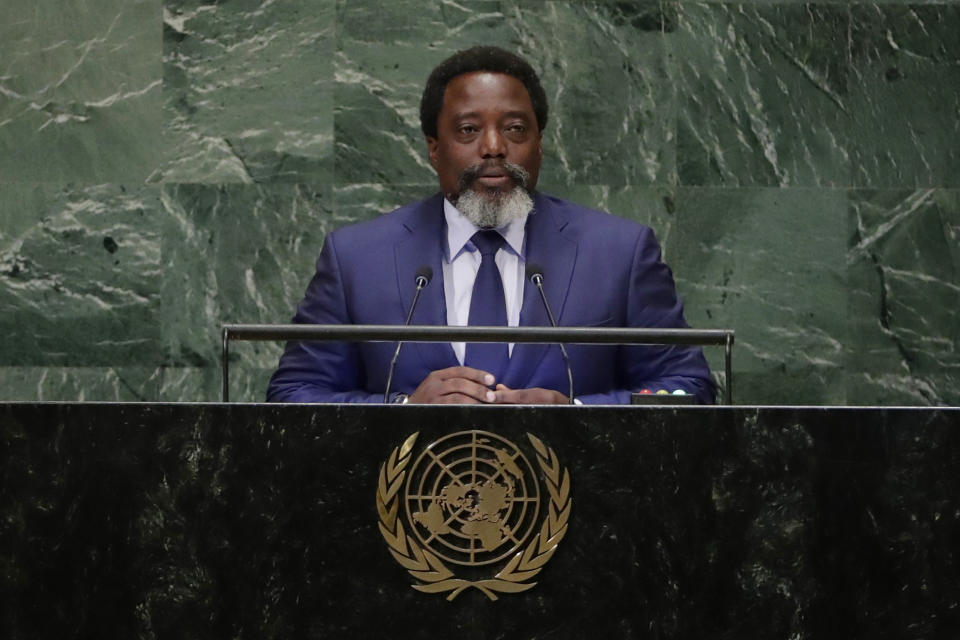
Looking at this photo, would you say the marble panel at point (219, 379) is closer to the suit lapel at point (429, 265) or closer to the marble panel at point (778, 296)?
the suit lapel at point (429, 265)

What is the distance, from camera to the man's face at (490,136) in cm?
400

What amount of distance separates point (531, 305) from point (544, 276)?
0.33 ft

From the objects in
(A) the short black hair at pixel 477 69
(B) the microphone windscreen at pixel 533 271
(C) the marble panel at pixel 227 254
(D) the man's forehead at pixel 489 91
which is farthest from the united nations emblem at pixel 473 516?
(C) the marble panel at pixel 227 254

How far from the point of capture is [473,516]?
2520mm

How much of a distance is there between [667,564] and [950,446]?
1.82ft

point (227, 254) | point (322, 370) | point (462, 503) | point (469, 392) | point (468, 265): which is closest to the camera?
point (462, 503)

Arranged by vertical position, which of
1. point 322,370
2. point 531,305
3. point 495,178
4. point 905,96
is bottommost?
point 322,370

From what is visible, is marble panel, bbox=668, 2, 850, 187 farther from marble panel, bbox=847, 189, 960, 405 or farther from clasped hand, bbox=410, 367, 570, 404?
clasped hand, bbox=410, 367, 570, 404

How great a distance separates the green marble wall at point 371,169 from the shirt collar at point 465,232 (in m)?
1.24

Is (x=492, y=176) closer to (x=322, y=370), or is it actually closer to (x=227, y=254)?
Result: (x=322, y=370)

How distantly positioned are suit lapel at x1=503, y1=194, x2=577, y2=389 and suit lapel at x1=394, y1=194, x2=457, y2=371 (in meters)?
0.18

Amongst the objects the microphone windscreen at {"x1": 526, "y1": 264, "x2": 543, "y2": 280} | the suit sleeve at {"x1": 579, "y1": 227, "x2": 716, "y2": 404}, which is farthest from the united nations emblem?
the suit sleeve at {"x1": 579, "y1": 227, "x2": 716, "y2": 404}

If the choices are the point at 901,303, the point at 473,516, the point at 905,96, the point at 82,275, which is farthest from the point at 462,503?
the point at 905,96

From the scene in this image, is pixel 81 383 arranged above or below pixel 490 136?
below
